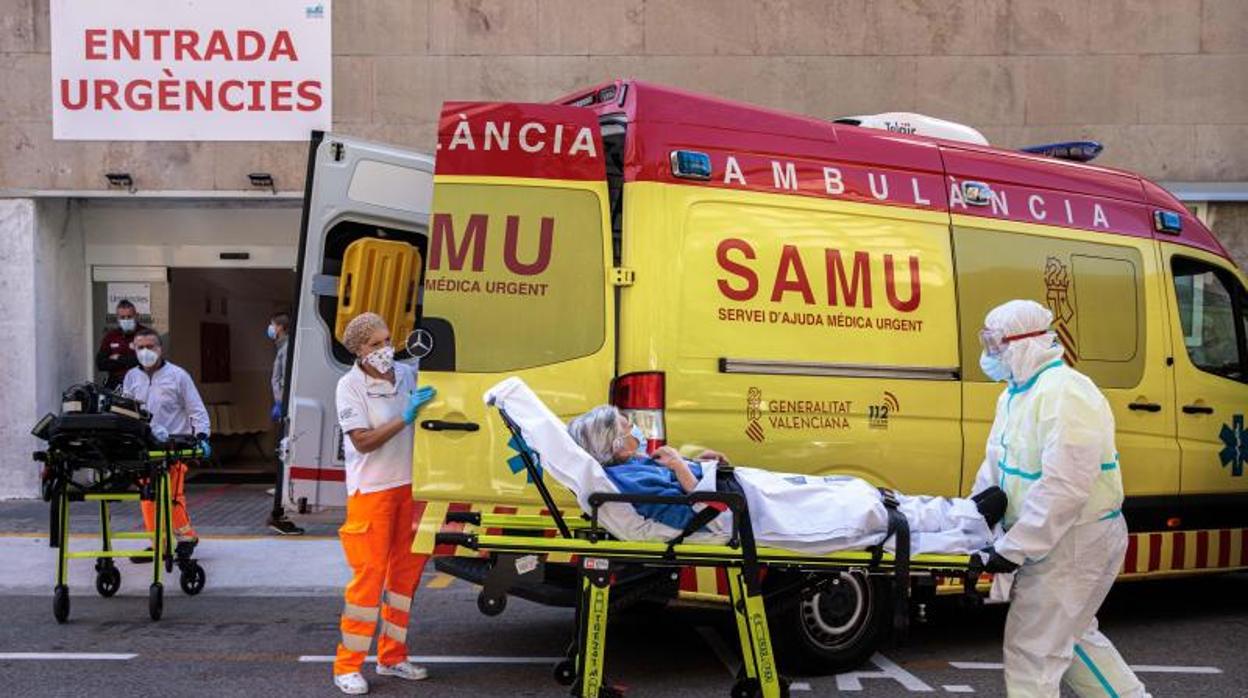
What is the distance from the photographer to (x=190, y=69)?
1100 centimetres

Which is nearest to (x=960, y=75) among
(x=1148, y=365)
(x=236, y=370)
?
(x=1148, y=365)

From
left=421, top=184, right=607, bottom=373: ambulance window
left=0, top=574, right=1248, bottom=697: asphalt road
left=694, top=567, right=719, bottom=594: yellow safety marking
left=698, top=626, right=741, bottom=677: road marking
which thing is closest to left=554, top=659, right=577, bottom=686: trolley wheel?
left=0, top=574, right=1248, bottom=697: asphalt road

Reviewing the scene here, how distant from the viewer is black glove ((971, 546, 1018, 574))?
3.94m

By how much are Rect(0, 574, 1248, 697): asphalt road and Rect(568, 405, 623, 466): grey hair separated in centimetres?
115

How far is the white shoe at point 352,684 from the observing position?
5176mm

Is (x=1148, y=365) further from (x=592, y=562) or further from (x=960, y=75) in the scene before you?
(x=960, y=75)

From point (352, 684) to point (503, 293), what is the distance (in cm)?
190

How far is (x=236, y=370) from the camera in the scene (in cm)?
1328

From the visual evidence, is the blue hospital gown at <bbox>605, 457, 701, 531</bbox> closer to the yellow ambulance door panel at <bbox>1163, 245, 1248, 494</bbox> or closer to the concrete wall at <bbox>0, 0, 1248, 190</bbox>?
the yellow ambulance door panel at <bbox>1163, 245, 1248, 494</bbox>

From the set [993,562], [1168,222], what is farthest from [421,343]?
[1168,222]

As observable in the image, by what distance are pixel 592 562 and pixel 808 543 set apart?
2.66ft

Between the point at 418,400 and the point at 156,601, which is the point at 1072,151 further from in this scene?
the point at 156,601

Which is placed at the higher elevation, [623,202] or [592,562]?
[623,202]

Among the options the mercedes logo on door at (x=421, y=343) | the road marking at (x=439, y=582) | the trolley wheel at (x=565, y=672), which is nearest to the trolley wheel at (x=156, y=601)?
the road marking at (x=439, y=582)
